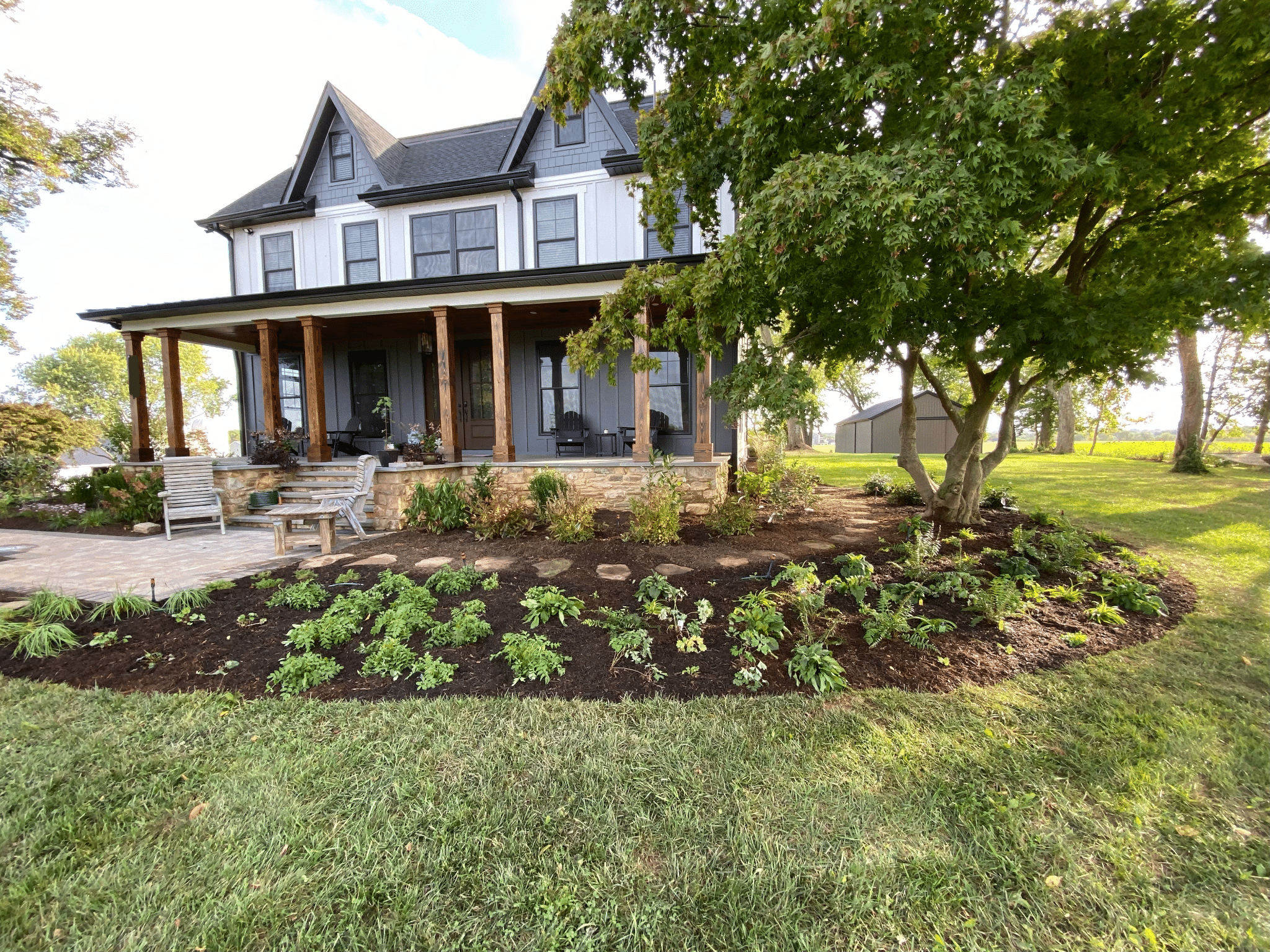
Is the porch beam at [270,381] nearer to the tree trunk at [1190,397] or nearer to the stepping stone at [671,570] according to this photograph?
the stepping stone at [671,570]

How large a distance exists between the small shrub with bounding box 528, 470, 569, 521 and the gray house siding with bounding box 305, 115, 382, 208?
899 cm

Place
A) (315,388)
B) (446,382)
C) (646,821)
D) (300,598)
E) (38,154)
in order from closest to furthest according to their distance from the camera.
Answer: (646,821)
(300,598)
(446,382)
(315,388)
(38,154)

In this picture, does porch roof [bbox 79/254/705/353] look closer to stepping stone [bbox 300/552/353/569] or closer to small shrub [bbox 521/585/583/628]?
stepping stone [bbox 300/552/353/569]

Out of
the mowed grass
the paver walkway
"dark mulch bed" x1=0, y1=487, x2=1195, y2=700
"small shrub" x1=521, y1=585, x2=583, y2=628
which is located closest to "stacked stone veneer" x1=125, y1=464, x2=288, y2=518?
the paver walkway

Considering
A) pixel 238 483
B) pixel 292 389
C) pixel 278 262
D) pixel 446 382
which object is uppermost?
pixel 278 262

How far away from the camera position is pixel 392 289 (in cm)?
845

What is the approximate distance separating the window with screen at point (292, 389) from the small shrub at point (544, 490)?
8.06m

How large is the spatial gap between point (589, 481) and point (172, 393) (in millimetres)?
8542

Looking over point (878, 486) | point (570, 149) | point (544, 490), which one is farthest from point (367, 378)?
point (878, 486)

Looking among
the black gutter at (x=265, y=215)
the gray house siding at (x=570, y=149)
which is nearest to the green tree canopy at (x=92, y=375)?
the black gutter at (x=265, y=215)

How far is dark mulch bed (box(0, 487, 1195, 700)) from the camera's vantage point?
2.94 metres

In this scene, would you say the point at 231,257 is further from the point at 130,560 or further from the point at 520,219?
the point at 130,560

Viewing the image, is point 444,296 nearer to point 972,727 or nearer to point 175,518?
point 175,518

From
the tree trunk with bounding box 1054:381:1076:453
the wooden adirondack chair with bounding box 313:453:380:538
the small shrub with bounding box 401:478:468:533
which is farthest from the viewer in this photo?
the tree trunk with bounding box 1054:381:1076:453
